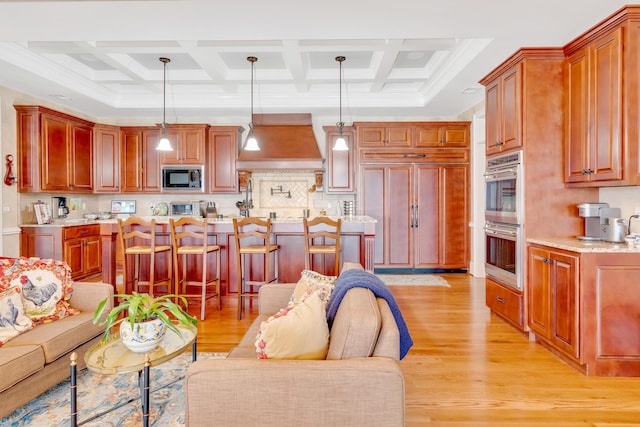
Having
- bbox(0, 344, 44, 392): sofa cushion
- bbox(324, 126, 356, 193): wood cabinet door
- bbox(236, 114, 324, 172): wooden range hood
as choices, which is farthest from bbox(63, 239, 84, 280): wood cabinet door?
bbox(324, 126, 356, 193): wood cabinet door

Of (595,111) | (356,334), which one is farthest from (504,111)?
(356,334)

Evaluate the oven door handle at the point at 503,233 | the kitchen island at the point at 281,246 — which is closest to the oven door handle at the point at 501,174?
the oven door handle at the point at 503,233

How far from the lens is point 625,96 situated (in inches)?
103

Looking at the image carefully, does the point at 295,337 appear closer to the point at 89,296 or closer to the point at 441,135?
the point at 89,296

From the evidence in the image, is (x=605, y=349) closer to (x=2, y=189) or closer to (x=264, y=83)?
(x=264, y=83)

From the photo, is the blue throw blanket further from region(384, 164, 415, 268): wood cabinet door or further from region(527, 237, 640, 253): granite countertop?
region(384, 164, 415, 268): wood cabinet door

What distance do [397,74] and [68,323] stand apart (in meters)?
4.61

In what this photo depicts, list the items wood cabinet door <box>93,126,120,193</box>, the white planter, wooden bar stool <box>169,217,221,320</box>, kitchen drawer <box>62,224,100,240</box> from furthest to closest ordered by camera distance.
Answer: wood cabinet door <box>93,126,120,193</box>, kitchen drawer <box>62,224,100,240</box>, wooden bar stool <box>169,217,221,320</box>, the white planter

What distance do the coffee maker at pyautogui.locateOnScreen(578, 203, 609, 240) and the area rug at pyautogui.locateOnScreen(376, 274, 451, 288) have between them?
2328 mm

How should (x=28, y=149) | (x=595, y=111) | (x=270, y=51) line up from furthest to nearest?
(x=28, y=149), (x=270, y=51), (x=595, y=111)

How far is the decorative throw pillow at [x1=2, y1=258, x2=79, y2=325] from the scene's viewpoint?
240cm

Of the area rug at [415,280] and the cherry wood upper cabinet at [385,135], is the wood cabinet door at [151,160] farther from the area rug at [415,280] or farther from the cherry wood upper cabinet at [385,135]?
the area rug at [415,280]

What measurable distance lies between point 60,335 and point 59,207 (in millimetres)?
4348

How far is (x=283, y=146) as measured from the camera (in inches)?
231
